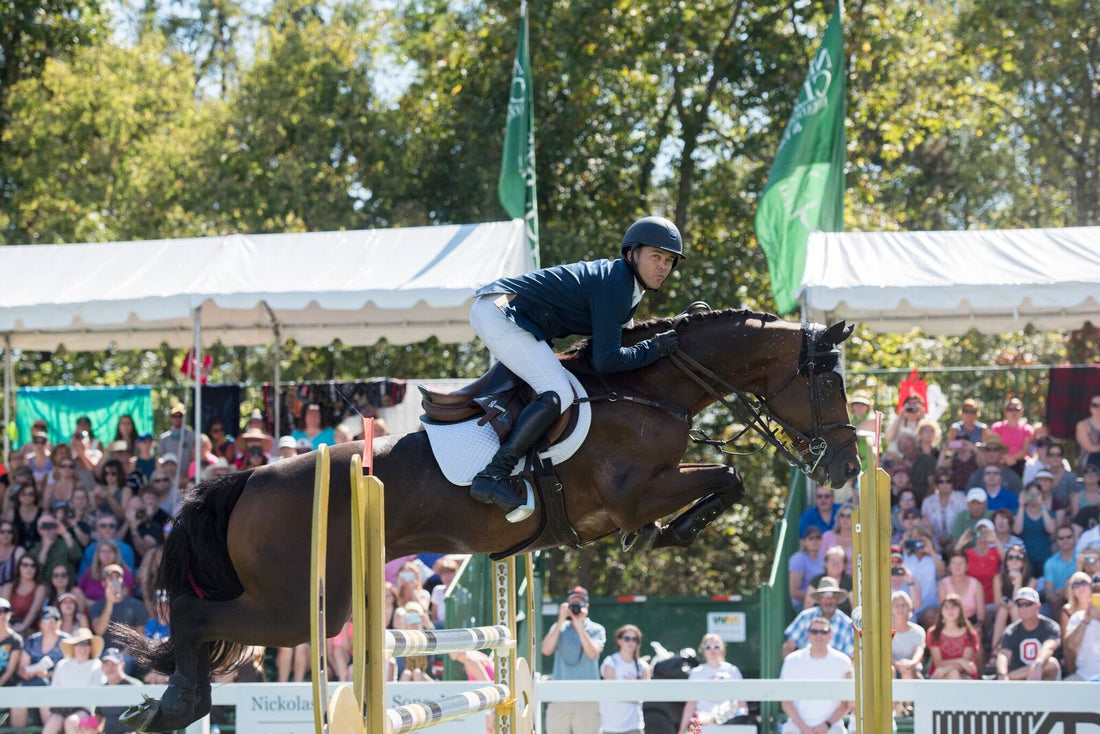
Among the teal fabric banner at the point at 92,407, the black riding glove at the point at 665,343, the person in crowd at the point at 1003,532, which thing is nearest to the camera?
the black riding glove at the point at 665,343

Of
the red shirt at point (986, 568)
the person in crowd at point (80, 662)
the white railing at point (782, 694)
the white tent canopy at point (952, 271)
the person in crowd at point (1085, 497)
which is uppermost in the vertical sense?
the white tent canopy at point (952, 271)

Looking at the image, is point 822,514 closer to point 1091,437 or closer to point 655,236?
point 1091,437

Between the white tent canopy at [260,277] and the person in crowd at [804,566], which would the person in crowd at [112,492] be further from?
the person in crowd at [804,566]

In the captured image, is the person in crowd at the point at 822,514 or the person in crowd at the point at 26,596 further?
the person in crowd at the point at 26,596

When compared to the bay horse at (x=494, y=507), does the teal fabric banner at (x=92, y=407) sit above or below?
above

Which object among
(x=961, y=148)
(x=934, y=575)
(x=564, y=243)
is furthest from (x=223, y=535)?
(x=961, y=148)

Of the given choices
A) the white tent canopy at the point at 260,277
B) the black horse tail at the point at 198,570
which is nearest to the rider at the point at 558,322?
the black horse tail at the point at 198,570

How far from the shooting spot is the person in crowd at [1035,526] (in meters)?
10.7

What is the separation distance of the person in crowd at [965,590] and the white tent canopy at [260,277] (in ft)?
14.5

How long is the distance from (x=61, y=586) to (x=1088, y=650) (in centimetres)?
813

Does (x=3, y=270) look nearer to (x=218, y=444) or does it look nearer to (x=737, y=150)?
(x=218, y=444)

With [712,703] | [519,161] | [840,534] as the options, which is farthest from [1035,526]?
[519,161]

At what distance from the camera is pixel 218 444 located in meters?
13.9

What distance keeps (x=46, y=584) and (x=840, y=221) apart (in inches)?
312
